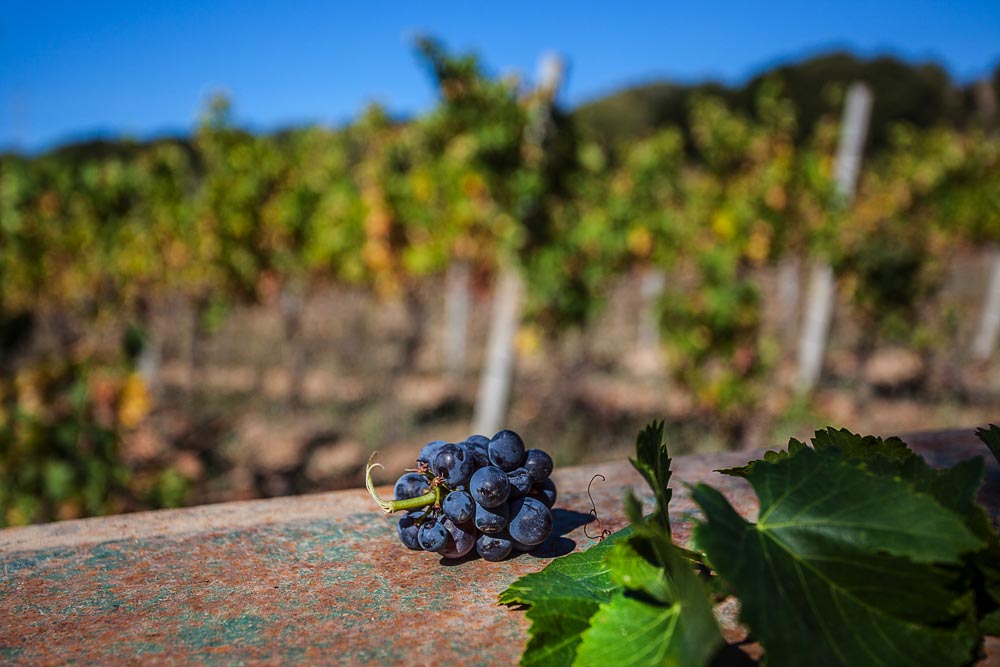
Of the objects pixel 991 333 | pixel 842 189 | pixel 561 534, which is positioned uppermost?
pixel 842 189

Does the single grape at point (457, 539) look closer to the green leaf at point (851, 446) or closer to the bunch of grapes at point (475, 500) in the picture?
the bunch of grapes at point (475, 500)

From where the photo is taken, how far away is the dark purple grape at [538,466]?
114 centimetres

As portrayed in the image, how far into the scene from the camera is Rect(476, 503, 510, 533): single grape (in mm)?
1074

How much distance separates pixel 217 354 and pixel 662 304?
350 inches

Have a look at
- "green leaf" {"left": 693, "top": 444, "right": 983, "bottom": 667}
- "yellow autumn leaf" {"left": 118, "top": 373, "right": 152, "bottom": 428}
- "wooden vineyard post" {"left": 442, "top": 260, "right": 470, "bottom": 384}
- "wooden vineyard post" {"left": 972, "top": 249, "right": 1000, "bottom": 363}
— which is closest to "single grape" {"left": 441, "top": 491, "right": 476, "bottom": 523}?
"green leaf" {"left": 693, "top": 444, "right": 983, "bottom": 667}

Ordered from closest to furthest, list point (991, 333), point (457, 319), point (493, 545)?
point (493, 545)
point (457, 319)
point (991, 333)

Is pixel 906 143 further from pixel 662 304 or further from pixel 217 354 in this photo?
pixel 217 354

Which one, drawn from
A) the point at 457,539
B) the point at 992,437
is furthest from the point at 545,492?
the point at 992,437

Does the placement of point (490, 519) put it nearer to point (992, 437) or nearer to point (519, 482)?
point (519, 482)

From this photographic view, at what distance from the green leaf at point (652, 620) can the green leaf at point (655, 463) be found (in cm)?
6

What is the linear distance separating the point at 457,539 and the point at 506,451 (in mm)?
150

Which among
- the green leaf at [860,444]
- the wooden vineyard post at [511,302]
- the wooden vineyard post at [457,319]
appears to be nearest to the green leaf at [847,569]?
the green leaf at [860,444]

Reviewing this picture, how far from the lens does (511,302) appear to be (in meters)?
6.43

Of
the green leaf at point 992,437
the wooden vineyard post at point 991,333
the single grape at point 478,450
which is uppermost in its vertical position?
the green leaf at point 992,437
